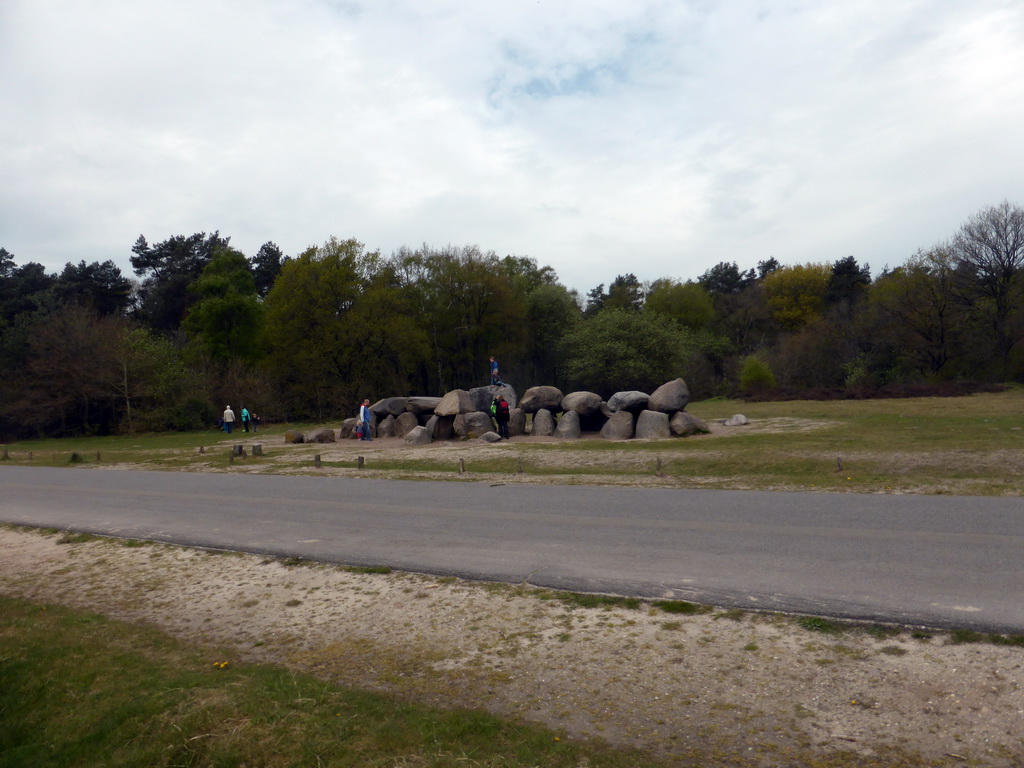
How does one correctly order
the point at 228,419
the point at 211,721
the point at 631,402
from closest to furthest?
the point at 211,721
the point at 631,402
the point at 228,419

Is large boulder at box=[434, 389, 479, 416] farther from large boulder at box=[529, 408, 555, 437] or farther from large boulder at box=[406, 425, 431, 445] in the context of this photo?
large boulder at box=[529, 408, 555, 437]

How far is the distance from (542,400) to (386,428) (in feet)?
22.0

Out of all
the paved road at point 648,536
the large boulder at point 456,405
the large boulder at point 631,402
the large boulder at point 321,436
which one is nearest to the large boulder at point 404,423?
the large boulder at point 456,405

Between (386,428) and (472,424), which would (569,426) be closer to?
(472,424)

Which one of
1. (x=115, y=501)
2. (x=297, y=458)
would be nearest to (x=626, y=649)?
(x=115, y=501)

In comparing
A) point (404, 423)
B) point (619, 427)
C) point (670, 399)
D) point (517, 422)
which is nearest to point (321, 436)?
point (404, 423)

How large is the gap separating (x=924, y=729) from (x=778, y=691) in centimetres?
88

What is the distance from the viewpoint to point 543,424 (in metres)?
Result: 27.5

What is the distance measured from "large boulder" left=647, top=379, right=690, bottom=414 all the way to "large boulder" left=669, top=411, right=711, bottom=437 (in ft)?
1.13

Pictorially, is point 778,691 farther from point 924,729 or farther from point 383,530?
point 383,530

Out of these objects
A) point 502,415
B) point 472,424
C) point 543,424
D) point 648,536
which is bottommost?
point 648,536

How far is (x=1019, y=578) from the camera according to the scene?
22.6 feet

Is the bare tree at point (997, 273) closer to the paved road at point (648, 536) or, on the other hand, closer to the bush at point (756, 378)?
the bush at point (756, 378)

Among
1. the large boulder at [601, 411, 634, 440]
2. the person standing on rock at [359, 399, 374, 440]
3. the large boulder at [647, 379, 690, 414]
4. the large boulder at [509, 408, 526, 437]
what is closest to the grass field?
the large boulder at [601, 411, 634, 440]
